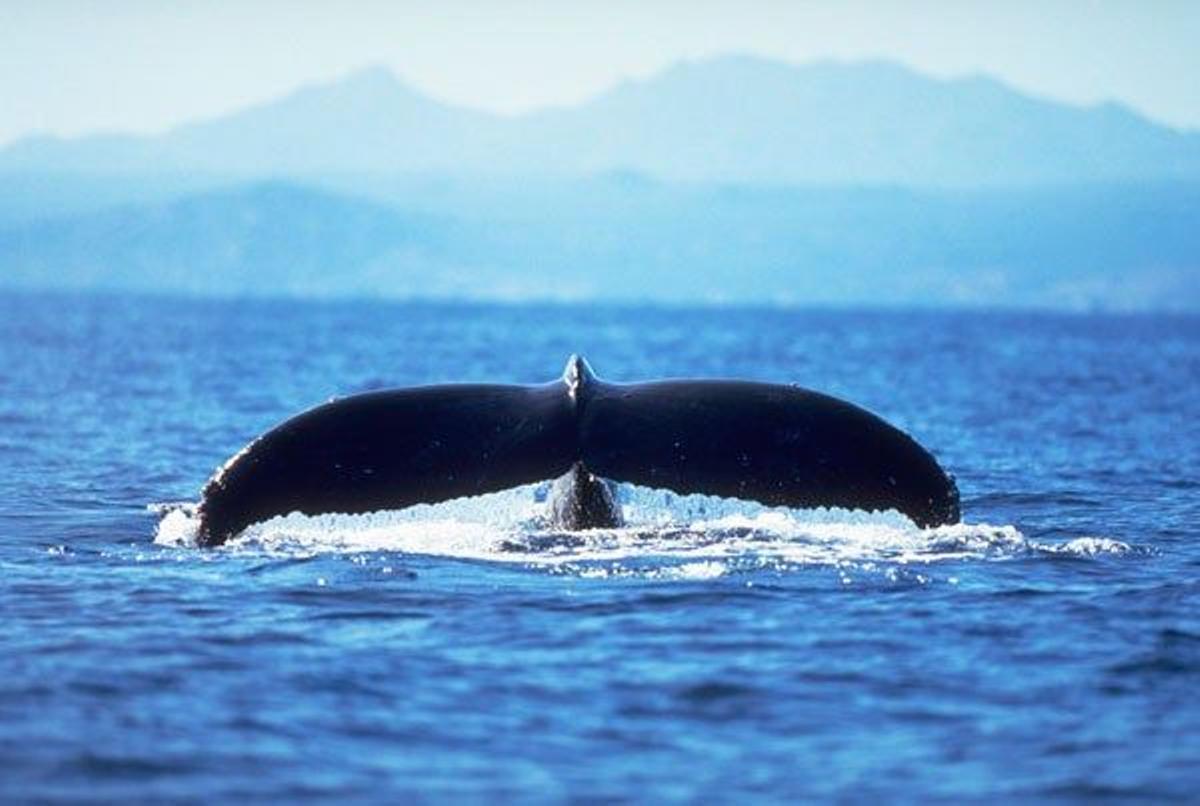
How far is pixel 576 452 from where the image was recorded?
1013 centimetres

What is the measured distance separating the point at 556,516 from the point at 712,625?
8.02 ft

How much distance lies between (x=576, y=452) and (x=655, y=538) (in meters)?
1.69

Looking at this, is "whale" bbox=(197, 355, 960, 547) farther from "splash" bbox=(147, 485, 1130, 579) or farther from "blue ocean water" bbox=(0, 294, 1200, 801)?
"blue ocean water" bbox=(0, 294, 1200, 801)

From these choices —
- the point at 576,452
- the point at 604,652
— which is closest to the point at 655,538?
the point at 576,452

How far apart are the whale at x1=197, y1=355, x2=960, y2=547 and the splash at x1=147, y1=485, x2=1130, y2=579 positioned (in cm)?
14

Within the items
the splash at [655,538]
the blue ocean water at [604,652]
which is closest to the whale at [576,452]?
the splash at [655,538]

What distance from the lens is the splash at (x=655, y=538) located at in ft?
34.5

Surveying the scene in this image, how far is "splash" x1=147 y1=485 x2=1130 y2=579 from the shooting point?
10.5 meters

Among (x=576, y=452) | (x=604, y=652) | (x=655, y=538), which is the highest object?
(x=576, y=452)

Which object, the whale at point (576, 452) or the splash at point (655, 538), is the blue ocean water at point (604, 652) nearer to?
the splash at point (655, 538)

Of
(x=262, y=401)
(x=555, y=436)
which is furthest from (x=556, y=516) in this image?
(x=262, y=401)

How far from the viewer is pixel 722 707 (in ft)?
26.3

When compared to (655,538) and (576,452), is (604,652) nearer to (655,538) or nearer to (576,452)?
(576,452)

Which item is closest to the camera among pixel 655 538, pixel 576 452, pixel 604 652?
pixel 604 652
